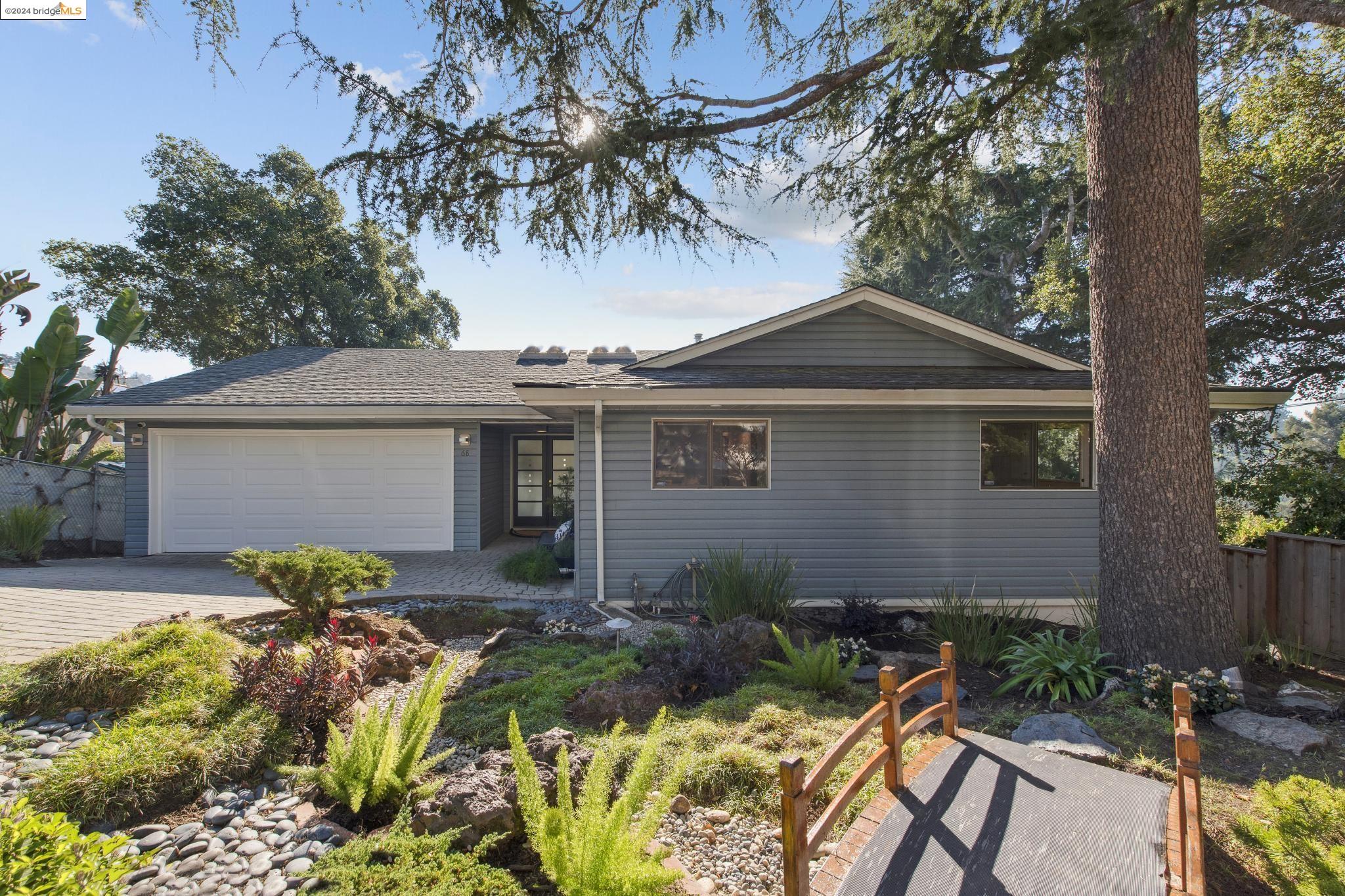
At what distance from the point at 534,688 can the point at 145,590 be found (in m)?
6.26

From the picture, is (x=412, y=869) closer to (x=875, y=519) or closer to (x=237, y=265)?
(x=875, y=519)

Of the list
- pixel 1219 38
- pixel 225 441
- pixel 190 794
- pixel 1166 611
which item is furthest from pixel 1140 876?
pixel 225 441

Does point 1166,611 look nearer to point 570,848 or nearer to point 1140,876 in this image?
point 1140,876

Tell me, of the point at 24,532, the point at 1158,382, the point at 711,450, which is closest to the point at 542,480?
the point at 711,450

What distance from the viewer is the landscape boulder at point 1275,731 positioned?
3.77 m

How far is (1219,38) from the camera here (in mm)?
6359

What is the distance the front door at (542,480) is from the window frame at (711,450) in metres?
5.49

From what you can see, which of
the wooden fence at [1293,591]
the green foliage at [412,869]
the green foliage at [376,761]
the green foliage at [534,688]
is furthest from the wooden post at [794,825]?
the wooden fence at [1293,591]

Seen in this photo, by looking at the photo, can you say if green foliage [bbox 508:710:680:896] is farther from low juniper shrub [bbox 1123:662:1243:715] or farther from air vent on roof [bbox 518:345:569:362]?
air vent on roof [bbox 518:345:569:362]

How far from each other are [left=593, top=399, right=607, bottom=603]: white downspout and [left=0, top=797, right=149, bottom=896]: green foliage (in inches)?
220

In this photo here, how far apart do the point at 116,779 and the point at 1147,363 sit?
6.94 meters

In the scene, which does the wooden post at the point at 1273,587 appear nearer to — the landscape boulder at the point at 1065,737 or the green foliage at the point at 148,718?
the landscape boulder at the point at 1065,737

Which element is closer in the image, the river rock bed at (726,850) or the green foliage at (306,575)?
the river rock bed at (726,850)

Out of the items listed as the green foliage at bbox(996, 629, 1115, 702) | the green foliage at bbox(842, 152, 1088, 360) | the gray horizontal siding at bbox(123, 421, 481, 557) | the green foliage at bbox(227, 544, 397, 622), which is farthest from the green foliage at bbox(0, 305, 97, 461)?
the green foliage at bbox(842, 152, 1088, 360)
